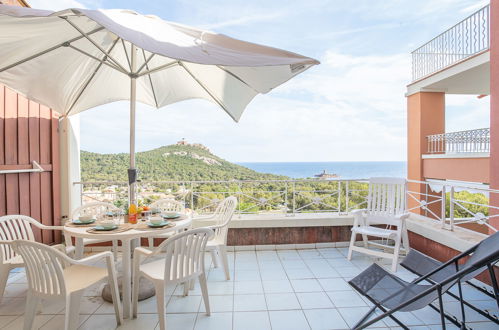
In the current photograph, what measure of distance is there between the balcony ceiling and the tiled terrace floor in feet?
21.5

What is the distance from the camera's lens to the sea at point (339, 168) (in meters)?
49.1

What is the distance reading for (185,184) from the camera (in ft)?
15.0

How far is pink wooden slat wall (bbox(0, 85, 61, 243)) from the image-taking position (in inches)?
134

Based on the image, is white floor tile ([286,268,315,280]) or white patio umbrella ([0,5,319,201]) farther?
white floor tile ([286,268,315,280])

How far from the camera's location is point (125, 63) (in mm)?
3363

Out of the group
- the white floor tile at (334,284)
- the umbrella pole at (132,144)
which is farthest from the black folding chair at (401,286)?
the umbrella pole at (132,144)

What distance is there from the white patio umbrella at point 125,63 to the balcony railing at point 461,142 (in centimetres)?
790

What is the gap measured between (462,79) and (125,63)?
9.03m

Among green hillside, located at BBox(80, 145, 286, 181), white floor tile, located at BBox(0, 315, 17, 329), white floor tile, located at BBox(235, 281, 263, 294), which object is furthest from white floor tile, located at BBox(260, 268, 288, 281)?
green hillside, located at BBox(80, 145, 286, 181)

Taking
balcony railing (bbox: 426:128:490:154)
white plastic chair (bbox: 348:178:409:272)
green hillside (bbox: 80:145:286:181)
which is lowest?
white plastic chair (bbox: 348:178:409:272)

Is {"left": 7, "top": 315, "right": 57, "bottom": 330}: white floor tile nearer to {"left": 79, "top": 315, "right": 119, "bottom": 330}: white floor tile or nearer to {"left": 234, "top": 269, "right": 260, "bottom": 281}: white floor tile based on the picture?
{"left": 79, "top": 315, "right": 119, "bottom": 330}: white floor tile

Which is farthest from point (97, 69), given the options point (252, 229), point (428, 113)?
point (428, 113)

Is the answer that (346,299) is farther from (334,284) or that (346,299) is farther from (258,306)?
(258,306)

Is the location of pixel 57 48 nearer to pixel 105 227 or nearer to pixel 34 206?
pixel 105 227
